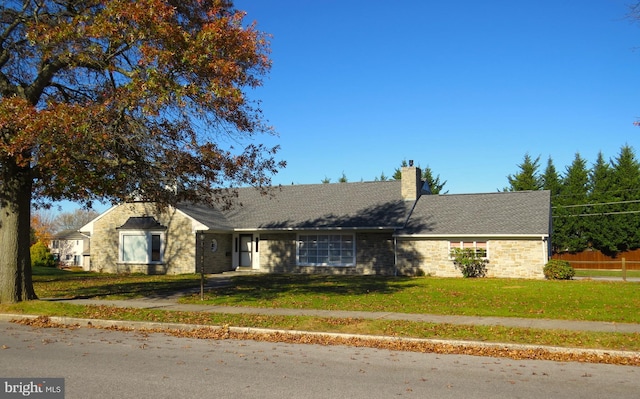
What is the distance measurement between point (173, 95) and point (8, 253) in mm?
6987

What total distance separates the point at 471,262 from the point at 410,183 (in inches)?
266

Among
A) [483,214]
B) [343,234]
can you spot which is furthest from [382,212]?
[483,214]

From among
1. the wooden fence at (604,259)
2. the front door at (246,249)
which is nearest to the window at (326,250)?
the front door at (246,249)

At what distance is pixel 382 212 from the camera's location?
29516 mm

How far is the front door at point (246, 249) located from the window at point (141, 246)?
4631mm

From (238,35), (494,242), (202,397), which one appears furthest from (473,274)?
(202,397)

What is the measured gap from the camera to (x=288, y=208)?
106 feet

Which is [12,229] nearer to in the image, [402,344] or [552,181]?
[402,344]

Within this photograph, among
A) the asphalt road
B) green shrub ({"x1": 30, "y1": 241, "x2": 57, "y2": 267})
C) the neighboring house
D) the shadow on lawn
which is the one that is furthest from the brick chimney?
the neighboring house

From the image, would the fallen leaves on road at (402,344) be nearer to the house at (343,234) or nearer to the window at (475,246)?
the house at (343,234)

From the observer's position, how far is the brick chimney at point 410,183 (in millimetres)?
30953

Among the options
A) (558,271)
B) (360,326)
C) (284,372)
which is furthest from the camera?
(558,271)

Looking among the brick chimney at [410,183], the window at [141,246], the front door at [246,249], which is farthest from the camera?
the front door at [246,249]

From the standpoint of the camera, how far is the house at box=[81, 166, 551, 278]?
26391 mm
